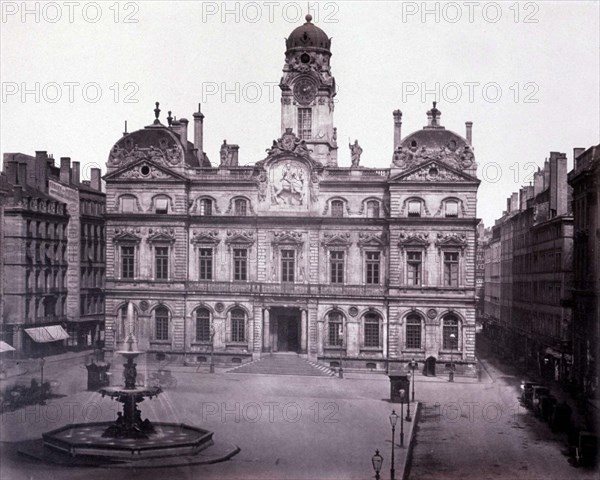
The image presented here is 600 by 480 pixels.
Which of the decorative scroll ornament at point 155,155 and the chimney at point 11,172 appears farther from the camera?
the chimney at point 11,172

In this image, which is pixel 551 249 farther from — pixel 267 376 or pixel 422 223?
pixel 267 376

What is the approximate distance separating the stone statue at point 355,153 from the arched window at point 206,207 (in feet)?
36.3

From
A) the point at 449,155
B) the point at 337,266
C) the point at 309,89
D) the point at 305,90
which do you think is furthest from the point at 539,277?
the point at 305,90

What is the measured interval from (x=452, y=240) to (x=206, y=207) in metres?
18.0

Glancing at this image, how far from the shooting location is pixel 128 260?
62.5 metres

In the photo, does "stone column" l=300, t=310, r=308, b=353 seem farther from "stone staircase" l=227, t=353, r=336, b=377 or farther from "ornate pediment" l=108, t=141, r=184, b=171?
"ornate pediment" l=108, t=141, r=184, b=171

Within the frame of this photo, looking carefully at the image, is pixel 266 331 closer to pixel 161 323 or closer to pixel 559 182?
pixel 161 323

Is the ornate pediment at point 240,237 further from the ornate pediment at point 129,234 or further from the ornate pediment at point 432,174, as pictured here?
the ornate pediment at point 432,174

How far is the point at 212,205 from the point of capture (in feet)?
→ 203

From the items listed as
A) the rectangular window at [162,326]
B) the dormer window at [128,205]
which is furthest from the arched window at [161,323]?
the dormer window at [128,205]

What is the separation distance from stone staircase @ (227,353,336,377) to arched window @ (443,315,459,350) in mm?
8289

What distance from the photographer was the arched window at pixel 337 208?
6081 centimetres

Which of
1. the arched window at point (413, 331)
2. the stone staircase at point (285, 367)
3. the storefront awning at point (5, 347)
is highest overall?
the arched window at point (413, 331)

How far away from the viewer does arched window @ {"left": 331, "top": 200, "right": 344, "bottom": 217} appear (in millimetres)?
60812
